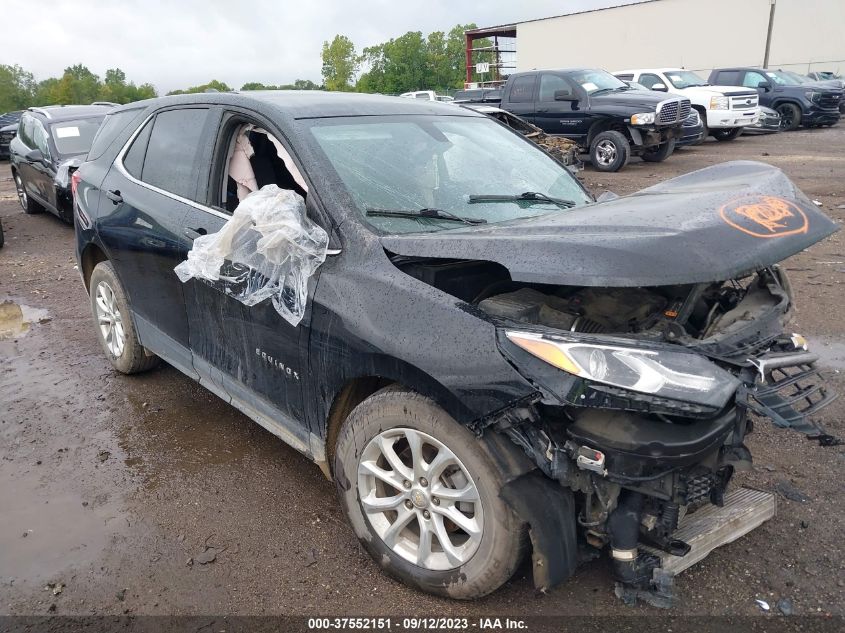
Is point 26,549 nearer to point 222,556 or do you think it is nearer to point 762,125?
point 222,556

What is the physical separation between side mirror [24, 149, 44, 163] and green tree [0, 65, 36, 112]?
7279 centimetres

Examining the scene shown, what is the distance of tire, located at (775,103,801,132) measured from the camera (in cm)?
2125

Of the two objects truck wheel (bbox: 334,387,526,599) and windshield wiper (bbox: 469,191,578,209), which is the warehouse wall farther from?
truck wheel (bbox: 334,387,526,599)

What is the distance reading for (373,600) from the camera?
257cm

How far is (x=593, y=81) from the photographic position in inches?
565

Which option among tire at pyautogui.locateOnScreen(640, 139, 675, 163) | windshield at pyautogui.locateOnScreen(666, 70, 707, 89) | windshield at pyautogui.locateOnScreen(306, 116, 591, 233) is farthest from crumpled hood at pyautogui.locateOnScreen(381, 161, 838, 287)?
windshield at pyautogui.locateOnScreen(666, 70, 707, 89)

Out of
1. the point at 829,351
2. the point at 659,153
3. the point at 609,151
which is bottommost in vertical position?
the point at 829,351

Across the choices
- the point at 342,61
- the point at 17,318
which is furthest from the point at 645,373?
the point at 342,61

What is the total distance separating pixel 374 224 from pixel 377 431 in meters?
0.84

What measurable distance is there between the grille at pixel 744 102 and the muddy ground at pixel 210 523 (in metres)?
14.4

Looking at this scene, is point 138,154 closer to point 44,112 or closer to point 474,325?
point 474,325

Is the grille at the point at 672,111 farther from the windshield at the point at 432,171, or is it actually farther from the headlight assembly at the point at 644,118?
the windshield at the point at 432,171

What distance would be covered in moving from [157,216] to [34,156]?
7849mm

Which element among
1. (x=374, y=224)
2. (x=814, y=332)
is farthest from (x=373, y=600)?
(x=814, y=332)
